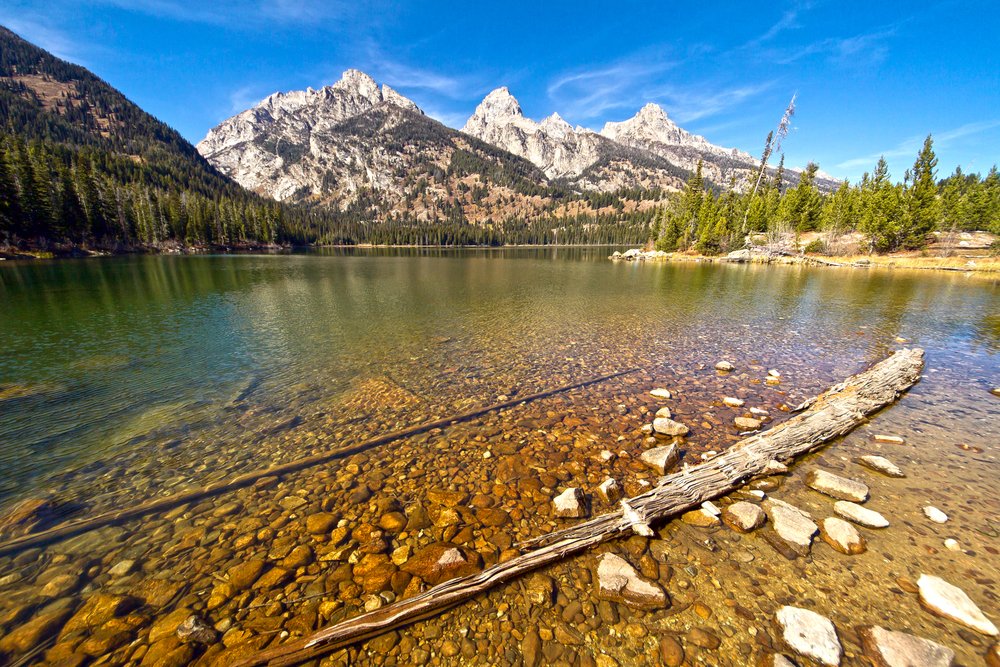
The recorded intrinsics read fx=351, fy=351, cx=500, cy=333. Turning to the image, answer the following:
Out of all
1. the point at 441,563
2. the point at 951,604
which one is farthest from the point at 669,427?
the point at 441,563

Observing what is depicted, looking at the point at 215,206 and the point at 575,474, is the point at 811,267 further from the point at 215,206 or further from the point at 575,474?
the point at 215,206

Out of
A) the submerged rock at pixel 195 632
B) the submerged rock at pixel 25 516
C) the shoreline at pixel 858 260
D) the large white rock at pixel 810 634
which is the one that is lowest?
the submerged rock at pixel 25 516

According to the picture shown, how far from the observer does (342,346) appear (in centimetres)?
1973

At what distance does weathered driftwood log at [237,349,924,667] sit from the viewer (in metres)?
4.77

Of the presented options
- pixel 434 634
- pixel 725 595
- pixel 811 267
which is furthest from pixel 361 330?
pixel 811 267

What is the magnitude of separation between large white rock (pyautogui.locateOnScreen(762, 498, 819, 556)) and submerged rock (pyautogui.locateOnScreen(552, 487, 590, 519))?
352 centimetres

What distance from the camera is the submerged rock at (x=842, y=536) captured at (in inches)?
241

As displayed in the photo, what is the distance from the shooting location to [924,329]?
22.0 m

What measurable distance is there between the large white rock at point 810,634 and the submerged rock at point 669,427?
17.6 ft

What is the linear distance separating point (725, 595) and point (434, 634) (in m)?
4.44

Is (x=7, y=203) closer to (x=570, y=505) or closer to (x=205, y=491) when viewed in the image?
(x=205, y=491)

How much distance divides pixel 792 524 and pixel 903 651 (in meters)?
2.37

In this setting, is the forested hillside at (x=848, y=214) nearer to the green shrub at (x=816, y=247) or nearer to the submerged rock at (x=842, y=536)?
the green shrub at (x=816, y=247)

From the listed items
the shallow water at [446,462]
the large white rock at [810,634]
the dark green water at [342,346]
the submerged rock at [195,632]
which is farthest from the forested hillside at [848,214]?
the submerged rock at [195,632]
